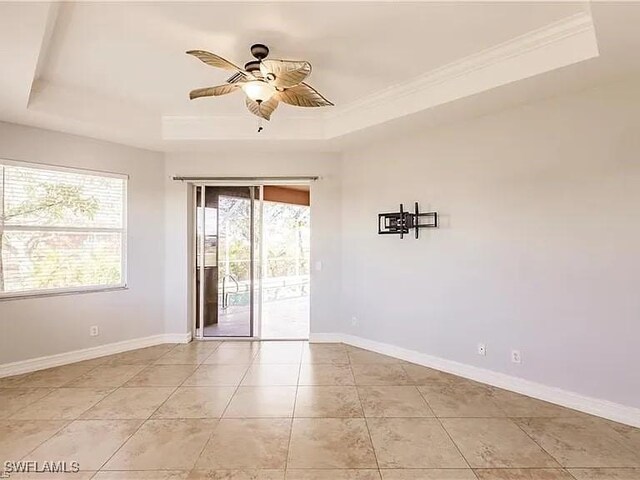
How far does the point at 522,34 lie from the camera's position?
105 inches

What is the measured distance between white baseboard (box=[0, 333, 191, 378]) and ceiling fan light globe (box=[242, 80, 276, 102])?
11.6 ft

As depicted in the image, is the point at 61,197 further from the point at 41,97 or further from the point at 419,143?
the point at 419,143

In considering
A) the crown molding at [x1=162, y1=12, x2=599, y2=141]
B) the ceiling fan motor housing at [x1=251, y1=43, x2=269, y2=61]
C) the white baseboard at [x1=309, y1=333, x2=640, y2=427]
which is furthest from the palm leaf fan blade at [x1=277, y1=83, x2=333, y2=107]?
Result: the white baseboard at [x1=309, y1=333, x2=640, y2=427]

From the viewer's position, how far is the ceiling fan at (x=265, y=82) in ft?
7.98

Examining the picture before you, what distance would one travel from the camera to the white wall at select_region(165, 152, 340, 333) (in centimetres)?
498

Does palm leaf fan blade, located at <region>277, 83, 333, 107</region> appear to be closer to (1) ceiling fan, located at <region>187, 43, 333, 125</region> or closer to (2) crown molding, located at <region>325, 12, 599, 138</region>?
(1) ceiling fan, located at <region>187, 43, 333, 125</region>

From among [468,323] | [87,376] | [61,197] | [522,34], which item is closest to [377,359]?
[468,323]

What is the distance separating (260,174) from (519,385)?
12.4 ft

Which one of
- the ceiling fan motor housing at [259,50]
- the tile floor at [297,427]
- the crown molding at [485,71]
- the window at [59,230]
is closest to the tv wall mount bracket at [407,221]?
the crown molding at [485,71]

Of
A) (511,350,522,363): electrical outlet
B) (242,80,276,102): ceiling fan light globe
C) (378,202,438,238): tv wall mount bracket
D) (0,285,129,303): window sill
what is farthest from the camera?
(378,202,438,238): tv wall mount bracket

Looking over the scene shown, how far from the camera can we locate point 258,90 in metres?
2.75

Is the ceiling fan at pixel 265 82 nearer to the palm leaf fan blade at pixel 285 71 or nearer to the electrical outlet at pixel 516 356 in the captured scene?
the palm leaf fan blade at pixel 285 71

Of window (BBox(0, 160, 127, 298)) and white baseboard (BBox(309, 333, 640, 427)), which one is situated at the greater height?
window (BBox(0, 160, 127, 298))

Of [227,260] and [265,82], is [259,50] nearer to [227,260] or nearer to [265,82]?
[265,82]
